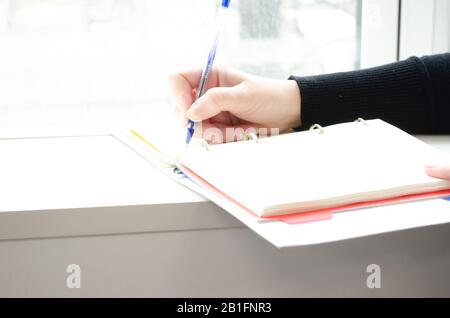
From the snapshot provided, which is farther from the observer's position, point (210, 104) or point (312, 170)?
point (210, 104)

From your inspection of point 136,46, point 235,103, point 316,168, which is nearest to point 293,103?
point 235,103

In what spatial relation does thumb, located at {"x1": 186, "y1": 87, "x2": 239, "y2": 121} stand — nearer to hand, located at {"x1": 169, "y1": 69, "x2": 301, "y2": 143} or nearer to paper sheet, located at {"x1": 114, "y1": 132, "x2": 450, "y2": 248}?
hand, located at {"x1": 169, "y1": 69, "x2": 301, "y2": 143}

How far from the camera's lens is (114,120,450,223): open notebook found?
55 cm

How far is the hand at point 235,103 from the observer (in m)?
0.72

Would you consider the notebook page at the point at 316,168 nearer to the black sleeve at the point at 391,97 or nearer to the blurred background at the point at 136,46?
the black sleeve at the point at 391,97

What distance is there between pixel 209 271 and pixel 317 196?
13 centimetres

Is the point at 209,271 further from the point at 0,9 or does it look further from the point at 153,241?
the point at 0,9

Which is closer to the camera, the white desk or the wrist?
the white desk

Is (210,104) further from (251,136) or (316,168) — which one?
(316,168)

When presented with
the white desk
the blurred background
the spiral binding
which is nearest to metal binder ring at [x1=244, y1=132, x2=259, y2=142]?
the spiral binding

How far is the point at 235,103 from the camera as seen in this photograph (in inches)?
28.9

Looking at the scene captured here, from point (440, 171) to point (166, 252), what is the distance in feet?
0.88

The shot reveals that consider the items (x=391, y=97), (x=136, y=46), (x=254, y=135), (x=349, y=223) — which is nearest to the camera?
(x=349, y=223)

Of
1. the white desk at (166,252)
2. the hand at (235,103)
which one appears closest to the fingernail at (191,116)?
the hand at (235,103)
